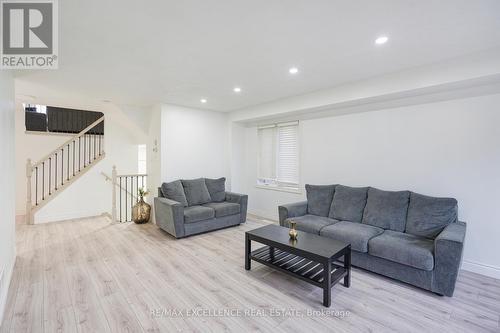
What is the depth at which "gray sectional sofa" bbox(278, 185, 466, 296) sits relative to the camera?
2406 millimetres

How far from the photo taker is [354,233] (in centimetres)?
297

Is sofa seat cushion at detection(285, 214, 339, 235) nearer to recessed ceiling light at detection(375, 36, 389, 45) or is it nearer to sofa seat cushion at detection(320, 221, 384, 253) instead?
sofa seat cushion at detection(320, 221, 384, 253)

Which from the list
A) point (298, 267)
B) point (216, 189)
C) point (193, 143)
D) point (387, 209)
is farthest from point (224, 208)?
point (387, 209)

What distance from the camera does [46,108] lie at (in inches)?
239

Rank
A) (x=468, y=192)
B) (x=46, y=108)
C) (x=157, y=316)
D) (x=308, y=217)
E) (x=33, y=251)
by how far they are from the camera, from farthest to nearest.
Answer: (x=46, y=108) < (x=308, y=217) < (x=33, y=251) < (x=468, y=192) < (x=157, y=316)

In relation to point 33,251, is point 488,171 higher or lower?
higher

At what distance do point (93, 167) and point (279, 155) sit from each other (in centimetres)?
468

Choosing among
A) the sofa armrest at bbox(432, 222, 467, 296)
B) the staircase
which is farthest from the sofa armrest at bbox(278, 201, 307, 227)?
the staircase

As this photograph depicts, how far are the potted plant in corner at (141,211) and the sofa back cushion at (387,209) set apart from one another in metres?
4.26

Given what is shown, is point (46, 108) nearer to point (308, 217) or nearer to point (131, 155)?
point (131, 155)

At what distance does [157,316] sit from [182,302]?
10.6 inches

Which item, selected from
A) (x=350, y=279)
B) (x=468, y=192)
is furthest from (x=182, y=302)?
(x=468, y=192)

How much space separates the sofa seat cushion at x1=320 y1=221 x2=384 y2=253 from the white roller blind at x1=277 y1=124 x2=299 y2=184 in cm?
184

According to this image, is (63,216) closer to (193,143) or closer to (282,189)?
(193,143)
